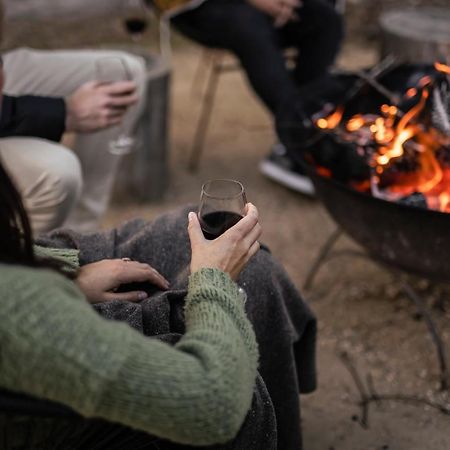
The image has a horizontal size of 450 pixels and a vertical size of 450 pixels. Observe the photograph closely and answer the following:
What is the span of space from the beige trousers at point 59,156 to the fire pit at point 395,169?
855mm

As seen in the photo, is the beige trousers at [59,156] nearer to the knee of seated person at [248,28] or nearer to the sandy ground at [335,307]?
the sandy ground at [335,307]

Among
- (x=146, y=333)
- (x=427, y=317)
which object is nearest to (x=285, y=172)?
(x=427, y=317)

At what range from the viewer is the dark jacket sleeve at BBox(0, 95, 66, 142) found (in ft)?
7.72

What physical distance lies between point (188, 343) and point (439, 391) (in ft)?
4.89

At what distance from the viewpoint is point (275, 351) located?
1851 millimetres

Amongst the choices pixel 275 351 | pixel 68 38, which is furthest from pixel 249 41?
pixel 68 38

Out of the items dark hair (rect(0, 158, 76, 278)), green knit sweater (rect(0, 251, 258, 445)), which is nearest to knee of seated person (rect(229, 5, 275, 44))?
dark hair (rect(0, 158, 76, 278))

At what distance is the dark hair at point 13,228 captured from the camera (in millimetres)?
1202

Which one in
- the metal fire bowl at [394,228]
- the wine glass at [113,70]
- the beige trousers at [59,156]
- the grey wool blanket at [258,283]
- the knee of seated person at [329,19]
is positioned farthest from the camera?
the knee of seated person at [329,19]

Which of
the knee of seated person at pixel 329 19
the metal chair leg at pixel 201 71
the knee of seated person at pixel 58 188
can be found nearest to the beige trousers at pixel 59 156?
the knee of seated person at pixel 58 188

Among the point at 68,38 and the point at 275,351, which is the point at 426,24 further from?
the point at 68,38

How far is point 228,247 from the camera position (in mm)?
1457

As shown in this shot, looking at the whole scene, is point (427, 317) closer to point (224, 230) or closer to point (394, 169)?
point (394, 169)

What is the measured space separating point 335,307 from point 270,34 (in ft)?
4.73
